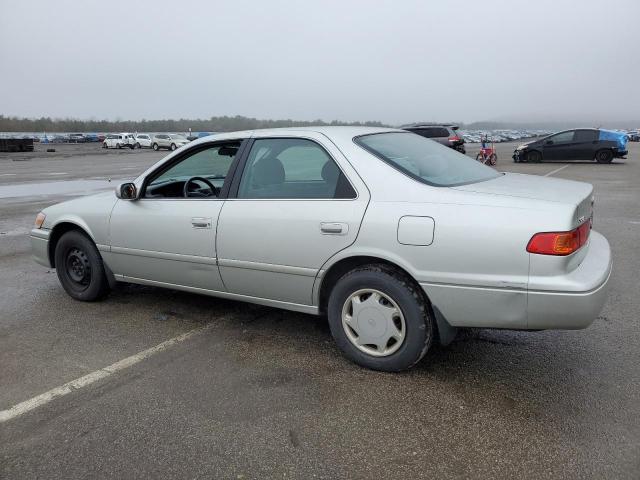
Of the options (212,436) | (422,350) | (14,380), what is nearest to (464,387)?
(422,350)

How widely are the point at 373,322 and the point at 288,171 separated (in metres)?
1.28

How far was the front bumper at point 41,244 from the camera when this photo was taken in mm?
5002

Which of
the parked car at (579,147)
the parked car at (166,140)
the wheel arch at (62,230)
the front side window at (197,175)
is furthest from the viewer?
the parked car at (166,140)

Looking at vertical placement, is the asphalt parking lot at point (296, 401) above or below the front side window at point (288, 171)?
below

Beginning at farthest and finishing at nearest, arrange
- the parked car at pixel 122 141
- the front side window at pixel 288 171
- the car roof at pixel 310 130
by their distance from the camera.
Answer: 1. the parked car at pixel 122 141
2. the car roof at pixel 310 130
3. the front side window at pixel 288 171

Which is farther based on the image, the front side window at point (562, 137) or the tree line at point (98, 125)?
the tree line at point (98, 125)

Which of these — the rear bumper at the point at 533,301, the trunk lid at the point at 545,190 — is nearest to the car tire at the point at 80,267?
the rear bumper at the point at 533,301

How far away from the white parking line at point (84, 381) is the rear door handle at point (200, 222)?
818 millimetres

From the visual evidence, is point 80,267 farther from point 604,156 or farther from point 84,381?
point 604,156

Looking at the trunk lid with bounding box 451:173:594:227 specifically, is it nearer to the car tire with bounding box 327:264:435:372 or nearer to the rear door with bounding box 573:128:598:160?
the car tire with bounding box 327:264:435:372

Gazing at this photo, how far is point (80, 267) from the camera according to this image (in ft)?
15.9

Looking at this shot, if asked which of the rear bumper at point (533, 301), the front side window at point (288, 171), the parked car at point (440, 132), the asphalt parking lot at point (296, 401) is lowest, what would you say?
the asphalt parking lot at point (296, 401)

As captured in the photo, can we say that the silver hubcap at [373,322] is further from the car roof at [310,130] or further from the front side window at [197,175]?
the front side window at [197,175]

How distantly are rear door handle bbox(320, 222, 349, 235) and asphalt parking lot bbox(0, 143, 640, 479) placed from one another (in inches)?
34.5
